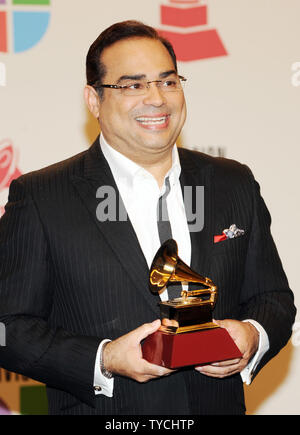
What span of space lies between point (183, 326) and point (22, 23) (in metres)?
1.97

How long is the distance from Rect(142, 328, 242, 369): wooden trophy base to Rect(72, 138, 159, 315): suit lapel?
7.7 inches

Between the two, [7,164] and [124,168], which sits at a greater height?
[124,168]

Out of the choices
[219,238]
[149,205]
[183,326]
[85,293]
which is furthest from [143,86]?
[183,326]

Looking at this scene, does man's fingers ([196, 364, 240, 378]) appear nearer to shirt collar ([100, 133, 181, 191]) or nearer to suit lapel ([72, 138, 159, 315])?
suit lapel ([72, 138, 159, 315])

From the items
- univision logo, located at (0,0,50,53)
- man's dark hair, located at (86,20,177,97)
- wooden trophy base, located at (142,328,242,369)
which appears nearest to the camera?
wooden trophy base, located at (142,328,242,369)

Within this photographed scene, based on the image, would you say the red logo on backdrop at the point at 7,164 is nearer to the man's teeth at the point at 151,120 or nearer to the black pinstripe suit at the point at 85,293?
the black pinstripe suit at the point at 85,293

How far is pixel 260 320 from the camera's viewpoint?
2385 mm

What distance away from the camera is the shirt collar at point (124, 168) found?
246 centimetres

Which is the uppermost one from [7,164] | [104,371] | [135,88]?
[135,88]

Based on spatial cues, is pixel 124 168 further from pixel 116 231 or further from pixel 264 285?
pixel 264 285

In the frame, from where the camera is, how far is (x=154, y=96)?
236cm

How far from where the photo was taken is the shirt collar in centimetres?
246

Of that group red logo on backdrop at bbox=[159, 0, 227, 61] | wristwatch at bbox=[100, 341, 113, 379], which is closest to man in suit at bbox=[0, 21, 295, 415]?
wristwatch at bbox=[100, 341, 113, 379]

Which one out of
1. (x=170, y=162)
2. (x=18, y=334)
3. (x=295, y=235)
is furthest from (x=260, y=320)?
(x=295, y=235)
